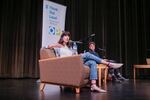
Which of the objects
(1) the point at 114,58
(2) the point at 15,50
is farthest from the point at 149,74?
(2) the point at 15,50

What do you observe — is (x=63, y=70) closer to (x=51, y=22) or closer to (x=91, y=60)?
(x=91, y=60)

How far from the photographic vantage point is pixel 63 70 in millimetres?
3400

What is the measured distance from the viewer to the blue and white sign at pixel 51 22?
5.97 m

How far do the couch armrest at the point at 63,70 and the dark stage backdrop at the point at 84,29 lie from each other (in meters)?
3.90

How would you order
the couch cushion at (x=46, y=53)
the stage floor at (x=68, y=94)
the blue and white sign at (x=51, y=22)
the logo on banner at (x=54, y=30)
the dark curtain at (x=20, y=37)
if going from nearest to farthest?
the stage floor at (x=68, y=94) → the couch cushion at (x=46, y=53) → the blue and white sign at (x=51, y=22) → the logo on banner at (x=54, y=30) → the dark curtain at (x=20, y=37)

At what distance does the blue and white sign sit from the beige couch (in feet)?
7.17

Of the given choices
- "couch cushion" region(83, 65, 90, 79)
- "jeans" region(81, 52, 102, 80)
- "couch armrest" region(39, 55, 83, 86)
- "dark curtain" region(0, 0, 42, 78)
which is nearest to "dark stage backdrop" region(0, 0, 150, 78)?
"dark curtain" region(0, 0, 42, 78)

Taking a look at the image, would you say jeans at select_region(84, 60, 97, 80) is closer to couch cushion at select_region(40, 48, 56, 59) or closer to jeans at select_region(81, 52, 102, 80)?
jeans at select_region(81, 52, 102, 80)

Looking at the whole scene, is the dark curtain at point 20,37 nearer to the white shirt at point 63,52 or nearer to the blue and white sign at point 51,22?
the blue and white sign at point 51,22

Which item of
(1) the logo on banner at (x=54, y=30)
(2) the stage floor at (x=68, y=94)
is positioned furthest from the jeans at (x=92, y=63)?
(1) the logo on banner at (x=54, y=30)

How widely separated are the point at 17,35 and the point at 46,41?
1920mm

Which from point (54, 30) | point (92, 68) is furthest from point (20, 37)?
point (92, 68)

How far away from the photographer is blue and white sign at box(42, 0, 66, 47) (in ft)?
19.6

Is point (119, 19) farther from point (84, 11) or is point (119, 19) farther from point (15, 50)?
point (15, 50)
